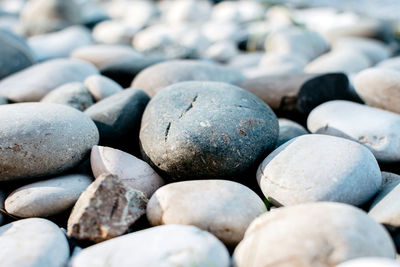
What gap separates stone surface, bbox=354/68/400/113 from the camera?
254cm

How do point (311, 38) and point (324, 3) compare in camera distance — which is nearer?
point (311, 38)

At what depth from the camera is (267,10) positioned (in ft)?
27.9

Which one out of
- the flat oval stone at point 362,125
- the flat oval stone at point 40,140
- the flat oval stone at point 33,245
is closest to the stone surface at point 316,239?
the flat oval stone at point 33,245

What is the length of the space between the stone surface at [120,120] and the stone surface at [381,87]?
1469 mm

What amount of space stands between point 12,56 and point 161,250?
2806 millimetres

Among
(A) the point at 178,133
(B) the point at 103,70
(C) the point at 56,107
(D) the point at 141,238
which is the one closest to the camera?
(D) the point at 141,238

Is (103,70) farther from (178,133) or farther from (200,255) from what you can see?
(200,255)

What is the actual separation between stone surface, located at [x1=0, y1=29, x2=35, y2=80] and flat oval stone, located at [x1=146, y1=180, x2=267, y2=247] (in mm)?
2366

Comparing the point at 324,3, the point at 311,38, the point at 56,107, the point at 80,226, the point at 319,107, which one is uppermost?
the point at 56,107

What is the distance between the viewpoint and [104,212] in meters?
1.68

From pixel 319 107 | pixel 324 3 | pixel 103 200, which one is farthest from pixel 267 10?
pixel 103 200

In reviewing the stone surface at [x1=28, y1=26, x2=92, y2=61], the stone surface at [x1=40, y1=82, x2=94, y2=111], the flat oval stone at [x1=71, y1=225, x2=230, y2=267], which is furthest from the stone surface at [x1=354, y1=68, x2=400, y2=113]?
the stone surface at [x1=28, y1=26, x2=92, y2=61]

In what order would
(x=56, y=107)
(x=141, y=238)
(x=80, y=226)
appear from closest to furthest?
(x=141, y=238) < (x=80, y=226) < (x=56, y=107)

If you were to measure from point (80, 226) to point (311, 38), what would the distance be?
4097 mm
